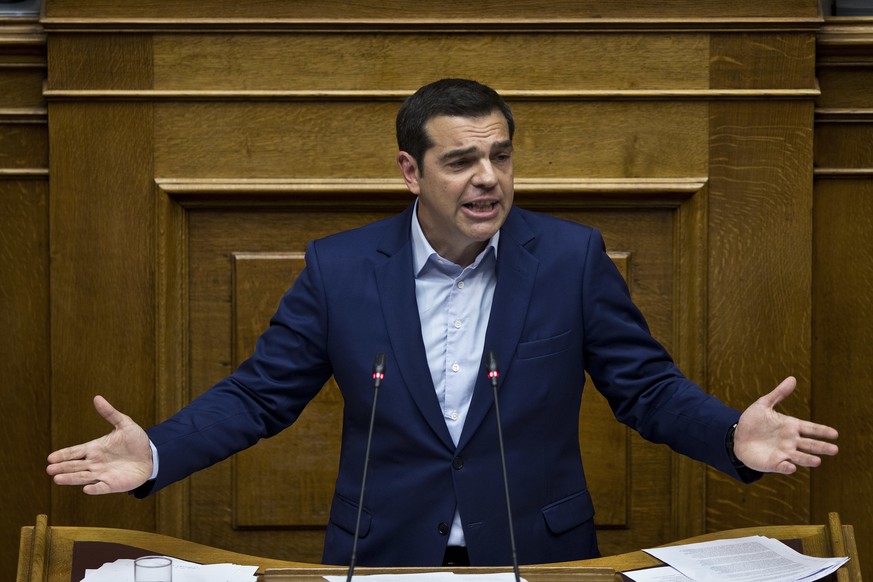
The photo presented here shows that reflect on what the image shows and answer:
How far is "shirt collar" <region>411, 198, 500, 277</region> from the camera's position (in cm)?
222

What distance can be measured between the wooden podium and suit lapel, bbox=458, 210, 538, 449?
14.5 inches

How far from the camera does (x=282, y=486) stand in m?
2.87

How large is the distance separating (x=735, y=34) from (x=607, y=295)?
2.92ft

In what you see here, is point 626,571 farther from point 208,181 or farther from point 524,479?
point 208,181

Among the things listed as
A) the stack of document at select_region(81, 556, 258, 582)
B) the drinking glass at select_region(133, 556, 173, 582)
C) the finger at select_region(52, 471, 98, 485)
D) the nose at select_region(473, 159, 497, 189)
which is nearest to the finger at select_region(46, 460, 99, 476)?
the finger at select_region(52, 471, 98, 485)

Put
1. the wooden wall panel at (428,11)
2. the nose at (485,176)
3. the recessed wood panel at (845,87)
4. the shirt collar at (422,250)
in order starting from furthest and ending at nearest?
1. the recessed wood panel at (845,87)
2. the wooden wall panel at (428,11)
3. the shirt collar at (422,250)
4. the nose at (485,176)

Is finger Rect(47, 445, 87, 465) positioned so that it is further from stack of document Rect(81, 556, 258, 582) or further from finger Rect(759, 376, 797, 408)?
finger Rect(759, 376, 797, 408)

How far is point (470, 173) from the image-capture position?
213cm

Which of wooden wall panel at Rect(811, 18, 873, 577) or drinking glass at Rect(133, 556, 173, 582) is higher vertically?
wooden wall panel at Rect(811, 18, 873, 577)

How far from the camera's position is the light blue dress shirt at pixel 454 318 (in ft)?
7.13

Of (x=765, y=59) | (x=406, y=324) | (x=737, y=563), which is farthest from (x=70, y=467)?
(x=765, y=59)

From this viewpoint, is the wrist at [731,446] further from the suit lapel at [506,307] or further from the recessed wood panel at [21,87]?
the recessed wood panel at [21,87]

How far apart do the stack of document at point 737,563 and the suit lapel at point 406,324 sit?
48 centimetres

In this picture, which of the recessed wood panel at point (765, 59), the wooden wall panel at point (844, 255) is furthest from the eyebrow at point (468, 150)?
the wooden wall panel at point (844, 255)
